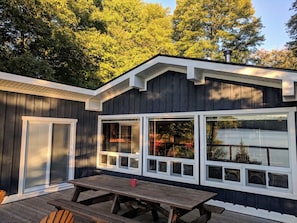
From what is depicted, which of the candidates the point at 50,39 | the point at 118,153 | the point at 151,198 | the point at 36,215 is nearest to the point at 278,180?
the point at 151,198

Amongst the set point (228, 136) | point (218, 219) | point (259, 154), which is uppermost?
point (228, 136)

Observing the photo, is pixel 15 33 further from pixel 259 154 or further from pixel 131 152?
pixel 259 154

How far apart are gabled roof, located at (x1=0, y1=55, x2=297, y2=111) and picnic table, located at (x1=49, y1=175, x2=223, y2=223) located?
233cm

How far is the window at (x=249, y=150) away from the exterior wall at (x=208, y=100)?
0.72ft

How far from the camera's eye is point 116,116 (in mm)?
6508

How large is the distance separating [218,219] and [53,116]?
14.7 ft

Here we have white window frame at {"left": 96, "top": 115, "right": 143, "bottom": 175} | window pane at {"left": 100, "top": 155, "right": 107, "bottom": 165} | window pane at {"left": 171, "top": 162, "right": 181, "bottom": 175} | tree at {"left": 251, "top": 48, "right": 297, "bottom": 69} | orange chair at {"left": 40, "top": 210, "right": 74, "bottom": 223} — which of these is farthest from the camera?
tree at {"left": 251, "top": 48, "right": 297, "bottom": 69}

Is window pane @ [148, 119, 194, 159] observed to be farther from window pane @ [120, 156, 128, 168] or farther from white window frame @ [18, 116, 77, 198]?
white window frame @ [18, 116, 77, 198]

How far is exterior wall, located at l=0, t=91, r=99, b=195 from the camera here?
464 centimetres

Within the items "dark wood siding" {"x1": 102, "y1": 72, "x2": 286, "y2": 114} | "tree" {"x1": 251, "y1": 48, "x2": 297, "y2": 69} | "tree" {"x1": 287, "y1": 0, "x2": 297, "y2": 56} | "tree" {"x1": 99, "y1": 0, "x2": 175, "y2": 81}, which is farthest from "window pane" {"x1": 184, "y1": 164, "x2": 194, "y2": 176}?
"tree" {"x1": 251, "y1": 48, "x2": 297, "y2": 69}

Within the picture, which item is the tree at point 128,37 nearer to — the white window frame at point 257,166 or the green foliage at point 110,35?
the green foliage at point 110,35

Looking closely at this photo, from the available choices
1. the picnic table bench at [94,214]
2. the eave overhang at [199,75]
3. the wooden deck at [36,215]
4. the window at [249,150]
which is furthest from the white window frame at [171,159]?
the picnic table bench at [94,214]

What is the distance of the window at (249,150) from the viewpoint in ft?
13.6

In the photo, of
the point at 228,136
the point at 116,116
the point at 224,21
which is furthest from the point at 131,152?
the point at 224,21
